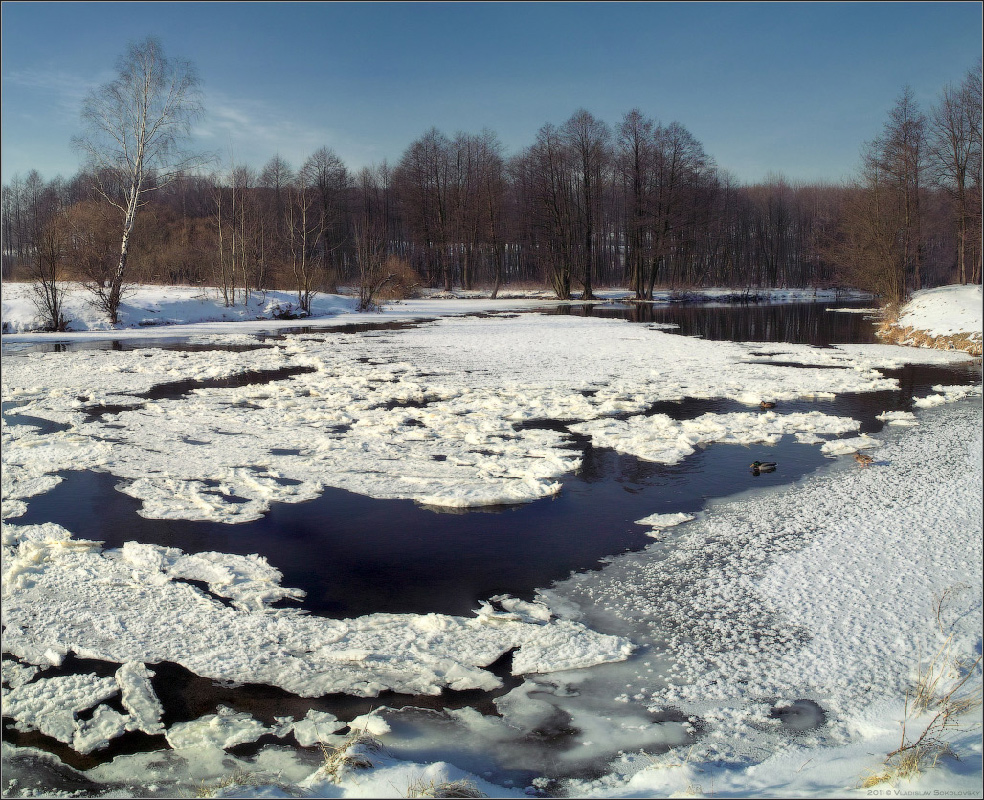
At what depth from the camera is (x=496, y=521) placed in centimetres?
563

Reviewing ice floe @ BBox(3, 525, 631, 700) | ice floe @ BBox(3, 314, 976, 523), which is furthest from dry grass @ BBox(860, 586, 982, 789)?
ice floe @ BBox(3, 314, 976, 523)

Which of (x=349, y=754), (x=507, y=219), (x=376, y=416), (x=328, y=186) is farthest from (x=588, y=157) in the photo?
(x=349, y=754)

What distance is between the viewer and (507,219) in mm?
52125

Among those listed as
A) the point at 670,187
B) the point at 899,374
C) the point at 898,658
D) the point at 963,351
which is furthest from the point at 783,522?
the point at 670,187

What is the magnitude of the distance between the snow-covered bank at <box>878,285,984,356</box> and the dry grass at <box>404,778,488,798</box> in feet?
55.8

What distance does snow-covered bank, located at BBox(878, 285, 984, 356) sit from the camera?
1689cm

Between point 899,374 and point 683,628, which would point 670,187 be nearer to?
point 899,374

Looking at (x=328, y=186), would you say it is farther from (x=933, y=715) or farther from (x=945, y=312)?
(x=933, y=715)

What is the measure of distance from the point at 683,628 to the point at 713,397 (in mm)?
7135

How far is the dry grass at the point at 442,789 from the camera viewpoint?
8.34 feet

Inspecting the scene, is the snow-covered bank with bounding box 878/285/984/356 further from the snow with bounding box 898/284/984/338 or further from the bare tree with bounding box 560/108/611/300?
the bare tree with bounding box 560/108/611/300

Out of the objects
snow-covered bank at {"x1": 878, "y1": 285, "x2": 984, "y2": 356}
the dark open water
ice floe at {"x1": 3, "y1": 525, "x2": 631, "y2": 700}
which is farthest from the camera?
snow-covered bank at {"x1": 878, "y1": 285, "x2": 984, "y2": 356}

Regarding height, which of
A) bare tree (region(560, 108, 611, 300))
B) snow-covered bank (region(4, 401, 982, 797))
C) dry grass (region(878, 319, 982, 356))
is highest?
bare tree (region(560, 108, 611, 300))

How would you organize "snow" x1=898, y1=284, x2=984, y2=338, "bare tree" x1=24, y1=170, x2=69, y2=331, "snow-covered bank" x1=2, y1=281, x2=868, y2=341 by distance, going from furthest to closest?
1. "snow-covered bank" x1=2, y1=281, x2=868, y2=341
2. "bare tree" x1=24, y1=170, x2=69, y2=331
3. "snow" x1=898, y1=284, x2=984, y2=338
